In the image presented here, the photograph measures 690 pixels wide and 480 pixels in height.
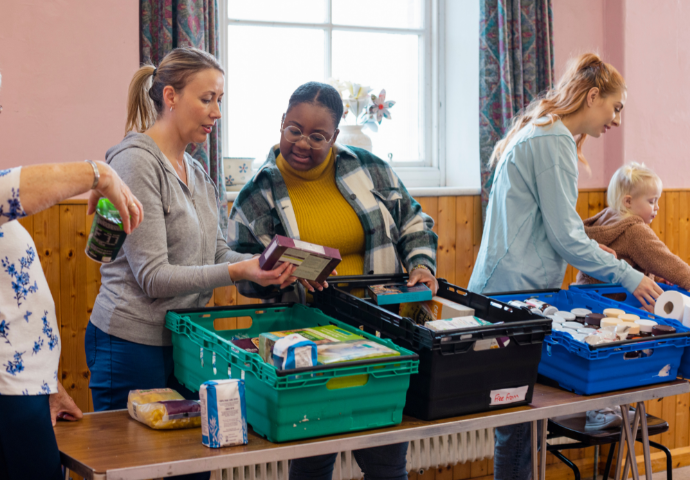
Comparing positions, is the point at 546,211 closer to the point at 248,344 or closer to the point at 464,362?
the point at 464,362

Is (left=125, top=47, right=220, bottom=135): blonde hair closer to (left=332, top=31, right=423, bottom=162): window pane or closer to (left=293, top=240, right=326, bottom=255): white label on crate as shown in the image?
(left=293, top=240, right=326, bottom=255): white label on crate

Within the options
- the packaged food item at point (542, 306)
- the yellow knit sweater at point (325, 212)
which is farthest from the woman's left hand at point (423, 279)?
the packaged food item at point (542, 306)

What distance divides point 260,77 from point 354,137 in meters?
0.58

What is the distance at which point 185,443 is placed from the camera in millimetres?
1243

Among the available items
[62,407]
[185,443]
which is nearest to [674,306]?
[185,443]

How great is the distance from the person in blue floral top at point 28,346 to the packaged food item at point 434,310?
82cm

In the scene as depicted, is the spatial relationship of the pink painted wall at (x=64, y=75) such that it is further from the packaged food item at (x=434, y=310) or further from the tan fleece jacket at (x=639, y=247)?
the tan fleece jacket at (x=639, y=247)

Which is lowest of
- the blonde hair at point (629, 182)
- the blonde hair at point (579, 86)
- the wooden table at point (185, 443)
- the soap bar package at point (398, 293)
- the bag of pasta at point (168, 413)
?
the wooden table at point (185, 443)

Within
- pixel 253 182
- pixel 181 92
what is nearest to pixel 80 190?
pixel 181 92

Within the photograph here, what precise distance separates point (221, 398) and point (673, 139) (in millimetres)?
3153

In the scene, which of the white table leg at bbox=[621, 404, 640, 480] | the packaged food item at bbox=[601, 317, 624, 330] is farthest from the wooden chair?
the packaged food item at bbox=[601, 317, 624, 330]

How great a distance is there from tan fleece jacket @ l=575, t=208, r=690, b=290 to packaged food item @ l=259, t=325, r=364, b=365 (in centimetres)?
151

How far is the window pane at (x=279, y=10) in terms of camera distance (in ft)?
10.0

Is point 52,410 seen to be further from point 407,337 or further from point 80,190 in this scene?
point 407,337
